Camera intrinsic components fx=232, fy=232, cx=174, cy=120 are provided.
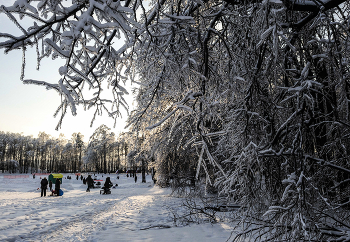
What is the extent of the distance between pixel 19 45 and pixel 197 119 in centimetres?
166

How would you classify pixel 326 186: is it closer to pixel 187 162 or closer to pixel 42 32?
pixel 42 32

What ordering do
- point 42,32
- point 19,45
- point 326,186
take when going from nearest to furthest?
point 19,45 → point 42,32 → point 326,186

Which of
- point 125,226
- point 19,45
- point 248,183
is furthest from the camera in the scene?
point 125,226

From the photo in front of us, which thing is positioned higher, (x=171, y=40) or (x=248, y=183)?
(x=171, y=40)

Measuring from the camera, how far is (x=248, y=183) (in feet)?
9.75

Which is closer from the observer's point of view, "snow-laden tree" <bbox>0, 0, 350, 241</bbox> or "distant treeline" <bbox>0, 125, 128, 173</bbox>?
"snow-laden tree" <bbox>0, 0, 350, 241</bbox>

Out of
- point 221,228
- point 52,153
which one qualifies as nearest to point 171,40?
point 221,228

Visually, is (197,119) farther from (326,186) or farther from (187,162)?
(187,162)

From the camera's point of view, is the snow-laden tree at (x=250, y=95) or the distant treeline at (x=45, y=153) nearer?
the snow-laden tree at (x=250, y=95)

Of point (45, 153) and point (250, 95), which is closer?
point (250, 95)

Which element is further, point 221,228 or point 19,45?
point 221,228

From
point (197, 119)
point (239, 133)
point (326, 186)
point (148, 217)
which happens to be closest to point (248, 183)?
point (239, 133)

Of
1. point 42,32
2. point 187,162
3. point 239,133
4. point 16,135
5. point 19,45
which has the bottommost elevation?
point 187,162

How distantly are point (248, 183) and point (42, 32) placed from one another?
2.76 metres
